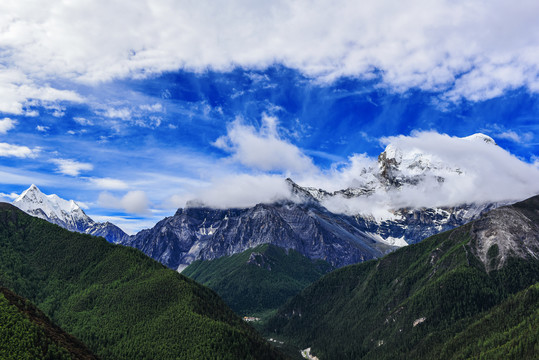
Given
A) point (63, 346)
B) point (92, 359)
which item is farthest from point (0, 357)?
point (92, 359)

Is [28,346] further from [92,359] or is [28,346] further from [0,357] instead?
[92,359]

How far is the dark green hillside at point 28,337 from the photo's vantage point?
16388cm

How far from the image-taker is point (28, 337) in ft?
555

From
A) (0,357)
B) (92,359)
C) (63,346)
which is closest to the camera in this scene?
(0,357)

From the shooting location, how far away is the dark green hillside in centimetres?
16388

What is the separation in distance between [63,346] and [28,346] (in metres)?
14.0

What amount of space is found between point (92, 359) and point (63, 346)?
1710cm

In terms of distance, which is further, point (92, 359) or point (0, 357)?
point (92, 359)

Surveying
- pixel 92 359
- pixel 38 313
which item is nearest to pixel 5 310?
pixel 38 313

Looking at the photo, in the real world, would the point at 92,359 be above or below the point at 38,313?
below

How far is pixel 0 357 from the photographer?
159750mm

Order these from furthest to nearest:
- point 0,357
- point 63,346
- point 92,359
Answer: point 92,359
point 63,346
point 0,357

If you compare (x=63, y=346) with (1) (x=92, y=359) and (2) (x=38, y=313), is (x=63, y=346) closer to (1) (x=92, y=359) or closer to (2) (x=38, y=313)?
(1) (x=92, y=359)

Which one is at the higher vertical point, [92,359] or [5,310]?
[5,310]
